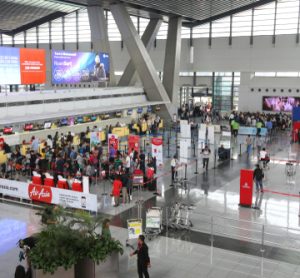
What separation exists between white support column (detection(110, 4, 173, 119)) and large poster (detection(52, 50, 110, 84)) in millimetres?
2382

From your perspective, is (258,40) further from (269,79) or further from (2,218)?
(2,218)

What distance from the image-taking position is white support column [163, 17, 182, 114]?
38.1 m

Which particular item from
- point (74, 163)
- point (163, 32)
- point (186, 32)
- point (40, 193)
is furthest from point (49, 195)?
point (163, 32)

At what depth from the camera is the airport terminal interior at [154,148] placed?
9.65m

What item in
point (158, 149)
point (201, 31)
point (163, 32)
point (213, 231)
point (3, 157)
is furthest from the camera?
point (163, 32)

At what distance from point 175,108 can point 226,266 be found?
2907 cm

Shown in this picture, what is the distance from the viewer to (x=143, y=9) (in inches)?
1377

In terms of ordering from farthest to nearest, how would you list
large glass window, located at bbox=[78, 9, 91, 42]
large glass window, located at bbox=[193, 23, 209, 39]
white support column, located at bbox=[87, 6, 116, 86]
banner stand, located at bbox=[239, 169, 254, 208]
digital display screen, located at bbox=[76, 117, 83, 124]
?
large glass window, located at bbox=[78, 9, 91, 42] < large glass window, located at bbox=[193, 23, 209, 39] < white support column, located at bbox=[87, 6, 116, 86] < digital display screen, located at bbox=[76, 117, 83, 124] < banner stand, located at bbox=[239, 169, 254, 208]

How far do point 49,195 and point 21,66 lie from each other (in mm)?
13955

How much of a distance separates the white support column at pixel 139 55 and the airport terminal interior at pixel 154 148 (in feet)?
0.36

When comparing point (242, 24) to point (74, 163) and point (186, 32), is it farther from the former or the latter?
point (74, 163)

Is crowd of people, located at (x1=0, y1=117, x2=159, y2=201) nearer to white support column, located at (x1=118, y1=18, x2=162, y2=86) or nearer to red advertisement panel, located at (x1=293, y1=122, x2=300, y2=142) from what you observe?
red advertisement panel, located at (x1=293, y1=122, x2=300, y2=142)

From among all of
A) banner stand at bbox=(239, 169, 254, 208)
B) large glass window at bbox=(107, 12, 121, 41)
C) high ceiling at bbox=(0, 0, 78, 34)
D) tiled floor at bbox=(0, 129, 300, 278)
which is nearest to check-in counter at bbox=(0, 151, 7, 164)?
tiled floor at bbox=(0, 129, 300, 278)

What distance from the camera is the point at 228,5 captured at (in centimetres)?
3728
